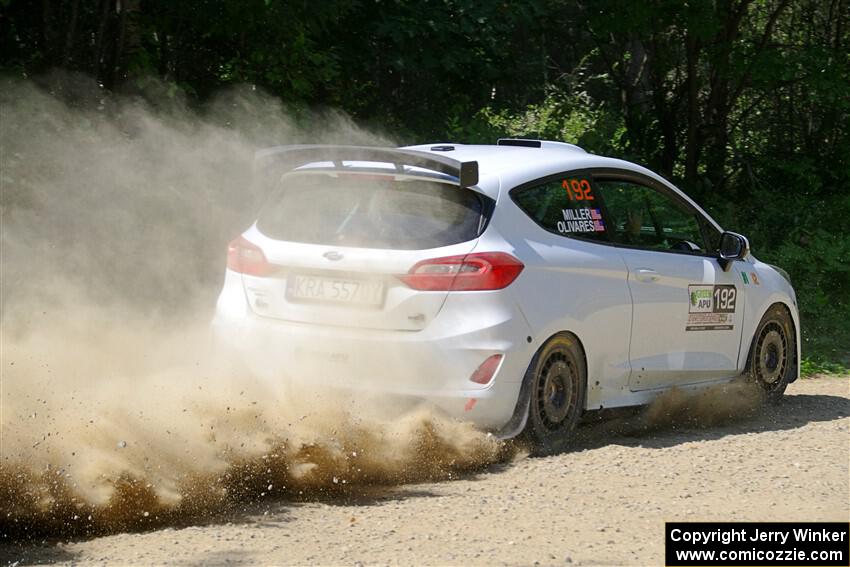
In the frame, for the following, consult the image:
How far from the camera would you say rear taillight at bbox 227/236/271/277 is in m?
7.65

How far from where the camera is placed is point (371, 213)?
24.4ft

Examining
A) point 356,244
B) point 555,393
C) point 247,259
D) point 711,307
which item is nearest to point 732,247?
point 711,307

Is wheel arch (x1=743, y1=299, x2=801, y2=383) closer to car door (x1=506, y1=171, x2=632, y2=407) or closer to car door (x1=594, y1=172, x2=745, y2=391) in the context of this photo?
car door (x1=594, y1=172, x2=745, y2=391)

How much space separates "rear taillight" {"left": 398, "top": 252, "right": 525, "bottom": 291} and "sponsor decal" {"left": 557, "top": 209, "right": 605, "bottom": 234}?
2.64ft

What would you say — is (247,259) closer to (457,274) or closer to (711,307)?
(457,274)

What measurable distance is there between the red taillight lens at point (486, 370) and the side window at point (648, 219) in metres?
1.54

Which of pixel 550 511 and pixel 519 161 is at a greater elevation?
pixel 519 161

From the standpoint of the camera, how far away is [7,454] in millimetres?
5734

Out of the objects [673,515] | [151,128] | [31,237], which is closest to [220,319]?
[673,515]

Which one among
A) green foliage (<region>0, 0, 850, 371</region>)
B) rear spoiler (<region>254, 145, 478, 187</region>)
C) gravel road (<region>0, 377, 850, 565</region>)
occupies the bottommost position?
gravel road (<region>0, 377, 850, 565</region>)

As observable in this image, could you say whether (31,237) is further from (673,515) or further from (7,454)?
(673,515)

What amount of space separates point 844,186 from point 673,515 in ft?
45.8
